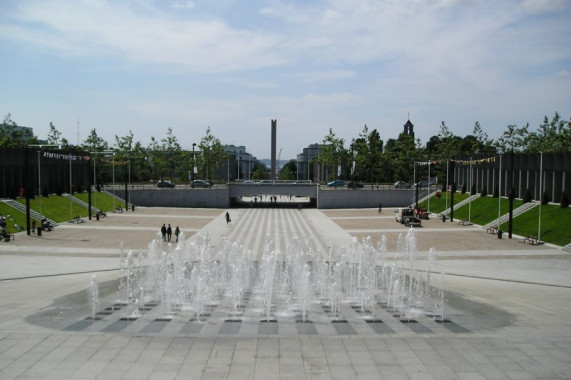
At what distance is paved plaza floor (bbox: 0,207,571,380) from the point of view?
1152cm

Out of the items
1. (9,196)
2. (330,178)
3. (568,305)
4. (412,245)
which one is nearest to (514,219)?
(412,245)

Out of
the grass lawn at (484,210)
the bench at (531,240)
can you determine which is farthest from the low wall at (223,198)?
the bench at (531,240)

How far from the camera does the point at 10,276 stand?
22.0 meters

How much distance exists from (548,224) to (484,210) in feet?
37.5

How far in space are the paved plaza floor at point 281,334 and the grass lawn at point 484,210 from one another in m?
19.3

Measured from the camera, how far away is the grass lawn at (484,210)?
45.1 m

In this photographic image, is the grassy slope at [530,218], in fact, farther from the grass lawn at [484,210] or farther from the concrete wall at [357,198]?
the concrete wall at [357,198]

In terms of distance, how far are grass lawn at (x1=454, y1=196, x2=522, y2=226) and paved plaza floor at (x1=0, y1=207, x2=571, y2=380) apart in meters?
19.3

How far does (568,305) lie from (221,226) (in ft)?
102

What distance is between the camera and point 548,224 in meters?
36.7

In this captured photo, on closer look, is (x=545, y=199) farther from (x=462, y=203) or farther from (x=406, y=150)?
(x=406, y=150)

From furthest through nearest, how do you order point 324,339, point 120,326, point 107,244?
point 107,244, point 120,326, point 324,339

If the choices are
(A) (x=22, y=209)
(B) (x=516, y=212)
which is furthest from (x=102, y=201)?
(B) (x=516, y=212)

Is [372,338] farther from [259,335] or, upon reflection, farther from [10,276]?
[10,276]
